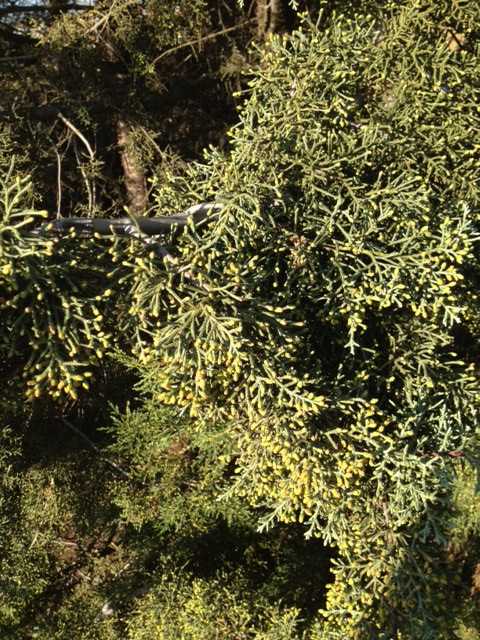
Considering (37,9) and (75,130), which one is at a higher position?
(37,9)

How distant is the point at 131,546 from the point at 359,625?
10.4 feet

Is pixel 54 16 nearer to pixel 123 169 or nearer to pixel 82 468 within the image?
pixel 123 169

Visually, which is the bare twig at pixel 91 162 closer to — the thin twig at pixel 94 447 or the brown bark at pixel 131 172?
the brown bark at pixel 131 172

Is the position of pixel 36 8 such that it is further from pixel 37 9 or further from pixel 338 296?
pixel 338 296

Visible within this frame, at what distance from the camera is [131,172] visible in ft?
21.0

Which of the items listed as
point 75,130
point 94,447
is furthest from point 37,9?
point 94,447

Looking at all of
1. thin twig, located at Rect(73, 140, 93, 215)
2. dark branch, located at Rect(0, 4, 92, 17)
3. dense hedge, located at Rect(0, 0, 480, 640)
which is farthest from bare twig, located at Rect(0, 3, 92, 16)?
dense hedge, located at Rect(0, 0, 480, 640)

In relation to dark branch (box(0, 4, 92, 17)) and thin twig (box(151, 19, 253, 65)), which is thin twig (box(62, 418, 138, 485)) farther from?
dark branch (box(0, 4, 92, 17))

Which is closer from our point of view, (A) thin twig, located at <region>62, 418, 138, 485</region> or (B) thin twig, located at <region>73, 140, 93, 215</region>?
(B) thin twig, located at <region>73, 140, 93, 215</region>

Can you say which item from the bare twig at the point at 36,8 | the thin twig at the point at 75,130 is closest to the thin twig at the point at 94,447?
the thin twig at the point at 75,130

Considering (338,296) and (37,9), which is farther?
(37,9)

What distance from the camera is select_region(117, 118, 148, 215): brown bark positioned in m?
6.20

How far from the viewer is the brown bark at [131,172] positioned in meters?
6.20

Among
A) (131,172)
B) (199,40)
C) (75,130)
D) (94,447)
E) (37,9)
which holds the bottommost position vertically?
(94,447)
